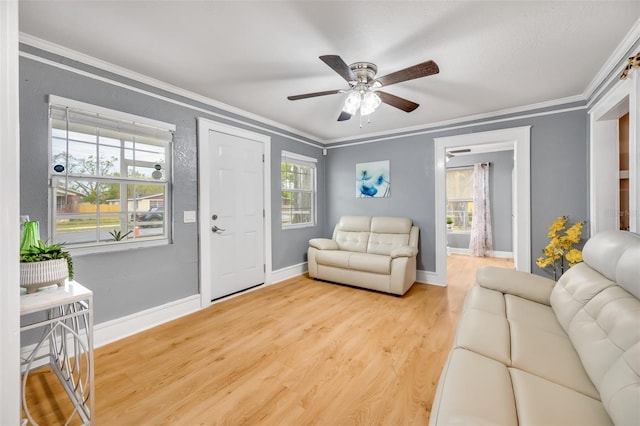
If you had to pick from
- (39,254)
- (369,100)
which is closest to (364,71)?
(369,100)

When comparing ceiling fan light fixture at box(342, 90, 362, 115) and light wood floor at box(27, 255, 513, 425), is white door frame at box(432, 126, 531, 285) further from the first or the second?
Answer: ceiling fan light fixture at box(342, 90, 362, 115)

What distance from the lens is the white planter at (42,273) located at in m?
1.40

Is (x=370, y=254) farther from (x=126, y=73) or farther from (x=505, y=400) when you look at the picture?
(x=126, y=73)

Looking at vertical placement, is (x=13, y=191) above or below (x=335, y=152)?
below

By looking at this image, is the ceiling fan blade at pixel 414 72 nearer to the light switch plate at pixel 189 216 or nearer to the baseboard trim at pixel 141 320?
the light switch plate at pixel 189 216

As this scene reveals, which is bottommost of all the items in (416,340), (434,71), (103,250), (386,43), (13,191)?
(416,340)

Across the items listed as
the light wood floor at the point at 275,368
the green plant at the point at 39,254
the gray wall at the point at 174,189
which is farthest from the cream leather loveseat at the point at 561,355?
the gray wall at the point at 174,189

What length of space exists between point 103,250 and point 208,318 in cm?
116

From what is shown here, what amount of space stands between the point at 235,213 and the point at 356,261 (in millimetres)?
1755

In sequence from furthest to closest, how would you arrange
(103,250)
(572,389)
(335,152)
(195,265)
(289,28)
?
1. (335,152)
2. (195,265)
3. (103,250)
4. (289,28)
5. (572,389)

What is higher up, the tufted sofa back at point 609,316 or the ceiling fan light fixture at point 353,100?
the ceiling fan light fixture at point 353,100

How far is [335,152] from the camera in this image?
5023mm

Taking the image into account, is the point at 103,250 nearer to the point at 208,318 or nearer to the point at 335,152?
the point at 208,318

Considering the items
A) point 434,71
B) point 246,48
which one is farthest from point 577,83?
point 246,48
